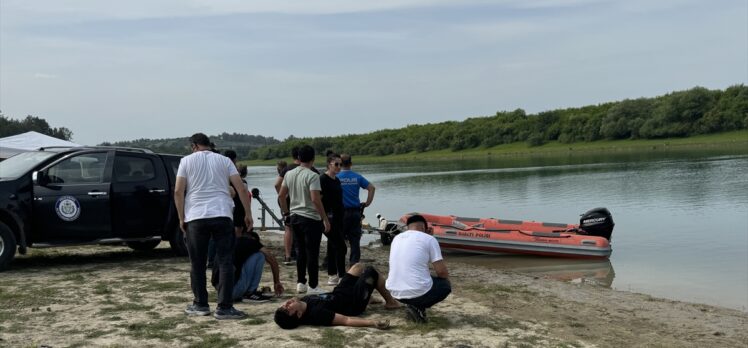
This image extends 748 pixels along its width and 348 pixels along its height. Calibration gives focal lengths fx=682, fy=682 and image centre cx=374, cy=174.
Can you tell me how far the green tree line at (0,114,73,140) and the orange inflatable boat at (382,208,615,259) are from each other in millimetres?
40225

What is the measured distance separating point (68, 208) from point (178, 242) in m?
1.89

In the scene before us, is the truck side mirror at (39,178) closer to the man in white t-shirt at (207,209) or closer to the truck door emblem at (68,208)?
the truck door emblem at (68,208)

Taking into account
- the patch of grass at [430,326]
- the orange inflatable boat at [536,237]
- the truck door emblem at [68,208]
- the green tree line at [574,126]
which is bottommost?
the orange inflatable boat at [536,237]

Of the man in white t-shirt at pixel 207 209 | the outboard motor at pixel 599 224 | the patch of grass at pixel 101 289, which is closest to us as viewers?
the man in white t-shirt at pixel 207 209

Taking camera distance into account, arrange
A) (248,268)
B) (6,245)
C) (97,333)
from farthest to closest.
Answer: (6,245)
(248,268)
(97,333)

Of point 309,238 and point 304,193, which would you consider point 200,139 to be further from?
point 309,238

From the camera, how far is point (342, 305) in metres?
6.70

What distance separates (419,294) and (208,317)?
6.91ft

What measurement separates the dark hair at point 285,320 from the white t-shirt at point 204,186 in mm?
1092

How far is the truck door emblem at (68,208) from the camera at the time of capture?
9523 millimetres

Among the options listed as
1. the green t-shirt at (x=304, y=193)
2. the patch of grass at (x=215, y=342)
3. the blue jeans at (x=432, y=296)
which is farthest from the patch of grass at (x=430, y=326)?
the green t-shirt at (x=304, y=193)

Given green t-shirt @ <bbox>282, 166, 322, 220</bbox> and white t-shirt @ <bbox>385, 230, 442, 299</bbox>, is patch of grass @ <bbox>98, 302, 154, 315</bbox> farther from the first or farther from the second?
white t-shirt @ <bbox>385, 230, 442, 299</bbox>

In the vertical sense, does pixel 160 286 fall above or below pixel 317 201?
below

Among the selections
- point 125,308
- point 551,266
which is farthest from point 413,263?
point 551,266
